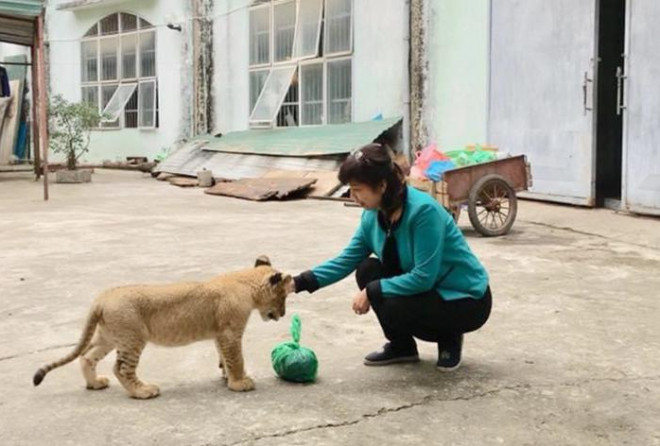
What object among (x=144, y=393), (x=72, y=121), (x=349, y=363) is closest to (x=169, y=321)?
(x=144, y=393)

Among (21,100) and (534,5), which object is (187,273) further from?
(21,100)

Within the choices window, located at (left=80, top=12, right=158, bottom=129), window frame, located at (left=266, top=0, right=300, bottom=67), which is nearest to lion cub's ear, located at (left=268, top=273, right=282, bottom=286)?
window frame, located at (left=266, top=0, right=300, bottom=67)

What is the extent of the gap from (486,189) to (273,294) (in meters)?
4.66

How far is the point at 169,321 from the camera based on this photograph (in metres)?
3.04

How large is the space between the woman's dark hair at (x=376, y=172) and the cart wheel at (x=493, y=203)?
13.9ft

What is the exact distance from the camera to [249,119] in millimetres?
15422

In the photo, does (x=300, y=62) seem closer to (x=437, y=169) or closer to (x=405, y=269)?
(x=437, y=169)

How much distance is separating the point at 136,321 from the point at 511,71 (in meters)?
8.15

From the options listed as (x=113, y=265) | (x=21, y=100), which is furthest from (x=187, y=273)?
(x=21, y=100)

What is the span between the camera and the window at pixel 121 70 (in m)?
17.9

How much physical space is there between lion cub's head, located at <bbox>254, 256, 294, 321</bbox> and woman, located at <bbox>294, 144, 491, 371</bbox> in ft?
0.32

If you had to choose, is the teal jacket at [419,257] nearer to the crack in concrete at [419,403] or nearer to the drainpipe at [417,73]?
the crack in concrete at [419,403]

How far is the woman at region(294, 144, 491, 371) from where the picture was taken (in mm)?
3070

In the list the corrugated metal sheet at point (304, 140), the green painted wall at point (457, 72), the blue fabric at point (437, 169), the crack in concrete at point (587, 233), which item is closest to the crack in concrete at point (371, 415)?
the crack in concrete at point (587, 233)
